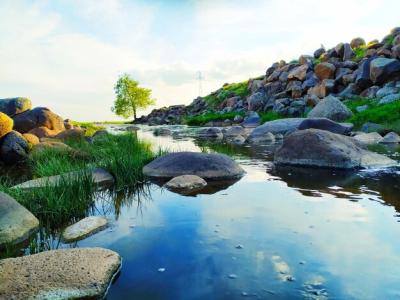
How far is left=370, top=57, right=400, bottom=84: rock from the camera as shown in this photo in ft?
89.2

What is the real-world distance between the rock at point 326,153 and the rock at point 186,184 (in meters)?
3.35

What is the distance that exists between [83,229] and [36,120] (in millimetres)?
17320

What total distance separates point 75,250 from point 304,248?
2519 millimetres

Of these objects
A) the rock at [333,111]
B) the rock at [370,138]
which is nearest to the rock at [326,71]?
the rock at [333,111]

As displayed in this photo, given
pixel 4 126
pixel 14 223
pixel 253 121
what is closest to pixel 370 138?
pixel 4 126

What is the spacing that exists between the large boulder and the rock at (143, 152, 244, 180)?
524 inches

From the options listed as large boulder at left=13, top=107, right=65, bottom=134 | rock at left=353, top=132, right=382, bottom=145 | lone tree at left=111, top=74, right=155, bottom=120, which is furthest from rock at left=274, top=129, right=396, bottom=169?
lone tree at left=111, top=74, right=155, bottom=120

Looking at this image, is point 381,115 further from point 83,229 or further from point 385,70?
point 83,229

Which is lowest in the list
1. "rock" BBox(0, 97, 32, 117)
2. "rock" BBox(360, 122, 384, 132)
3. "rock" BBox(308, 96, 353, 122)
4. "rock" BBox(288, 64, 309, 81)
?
"rock" BBox(360, 122, 384, 132)

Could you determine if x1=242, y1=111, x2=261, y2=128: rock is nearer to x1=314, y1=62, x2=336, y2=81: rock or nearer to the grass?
x1=314, y1=62, x2=336, y2=81: rock

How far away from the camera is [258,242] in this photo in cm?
488

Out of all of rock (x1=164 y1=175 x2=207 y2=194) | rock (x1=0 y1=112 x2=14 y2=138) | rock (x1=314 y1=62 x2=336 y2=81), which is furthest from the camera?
rock (x1=314 y1=62 x2=336 y2=81)

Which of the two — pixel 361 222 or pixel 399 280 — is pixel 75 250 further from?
pixel 361 222

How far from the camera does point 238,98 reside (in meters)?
51.8
